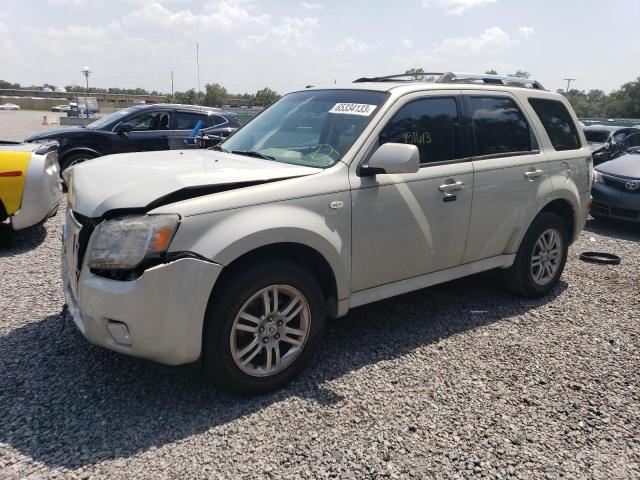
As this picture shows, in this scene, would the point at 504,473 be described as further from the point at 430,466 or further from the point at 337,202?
the point at 337,202

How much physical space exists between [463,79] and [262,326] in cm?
279

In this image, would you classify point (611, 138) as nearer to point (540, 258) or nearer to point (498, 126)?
point (540, 258)

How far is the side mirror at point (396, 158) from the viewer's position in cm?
313

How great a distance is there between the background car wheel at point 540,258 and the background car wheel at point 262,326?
2276mm

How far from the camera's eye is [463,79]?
4.32 m

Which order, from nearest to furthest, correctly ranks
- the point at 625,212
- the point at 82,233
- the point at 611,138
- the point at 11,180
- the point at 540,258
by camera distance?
the point at 82,233 → the point at 540,258 → the point at 11,180 → the point at 625,212 → the point at 611,138

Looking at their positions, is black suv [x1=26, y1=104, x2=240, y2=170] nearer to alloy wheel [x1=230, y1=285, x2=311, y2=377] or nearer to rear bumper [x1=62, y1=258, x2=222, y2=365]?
alloy wheel [x1=230, y1=285, x2=311, y2=377]

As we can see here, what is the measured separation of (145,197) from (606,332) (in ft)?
12.3

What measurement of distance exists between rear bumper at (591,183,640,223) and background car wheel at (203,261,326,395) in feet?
21.6

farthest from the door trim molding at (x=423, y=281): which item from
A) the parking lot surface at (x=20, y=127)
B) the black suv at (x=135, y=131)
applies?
the parking lot surface at (x=20, y=127)

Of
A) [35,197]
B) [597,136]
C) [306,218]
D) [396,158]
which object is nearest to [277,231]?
[306,218]

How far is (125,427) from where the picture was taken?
2748 millimetres

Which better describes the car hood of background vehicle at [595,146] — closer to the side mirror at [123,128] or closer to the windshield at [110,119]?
the side mirror at [123,128]

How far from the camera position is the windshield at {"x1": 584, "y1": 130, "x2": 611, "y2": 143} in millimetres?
12336
